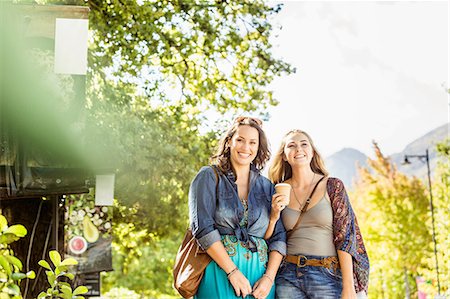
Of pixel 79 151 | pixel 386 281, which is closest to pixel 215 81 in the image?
pixel 79 151

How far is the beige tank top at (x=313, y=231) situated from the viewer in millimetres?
3818

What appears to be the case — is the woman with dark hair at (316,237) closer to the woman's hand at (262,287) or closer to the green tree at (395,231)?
the woman's hand at (262,287)

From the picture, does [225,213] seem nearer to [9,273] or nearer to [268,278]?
[268,278]

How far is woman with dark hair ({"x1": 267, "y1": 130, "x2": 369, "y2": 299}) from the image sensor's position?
3.77 m

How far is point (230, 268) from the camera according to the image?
141 inches

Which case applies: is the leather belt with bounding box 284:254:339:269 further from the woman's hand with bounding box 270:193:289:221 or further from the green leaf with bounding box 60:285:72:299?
the green leaf with bounding box 60:285:72:299

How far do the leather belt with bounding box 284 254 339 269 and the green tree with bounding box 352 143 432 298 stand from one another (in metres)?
18.0

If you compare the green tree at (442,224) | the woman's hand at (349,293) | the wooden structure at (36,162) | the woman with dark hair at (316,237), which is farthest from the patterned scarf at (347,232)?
the green tree at (442,224)

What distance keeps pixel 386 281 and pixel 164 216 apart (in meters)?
13.7

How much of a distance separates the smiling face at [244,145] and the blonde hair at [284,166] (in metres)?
0.33

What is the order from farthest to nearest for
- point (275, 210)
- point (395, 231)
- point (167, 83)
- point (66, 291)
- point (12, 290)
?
1. point (395, 231)
2. point (167, 83)
3. point (275, 210)
4. point (66, 291)
5. point (12, 290)

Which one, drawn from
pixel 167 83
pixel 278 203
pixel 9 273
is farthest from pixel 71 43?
pixel 167 83

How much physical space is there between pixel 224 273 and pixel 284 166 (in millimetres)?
748

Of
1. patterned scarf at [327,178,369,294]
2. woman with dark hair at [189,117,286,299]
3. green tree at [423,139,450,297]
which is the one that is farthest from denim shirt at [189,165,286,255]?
green tree at [423,139,450,297]
